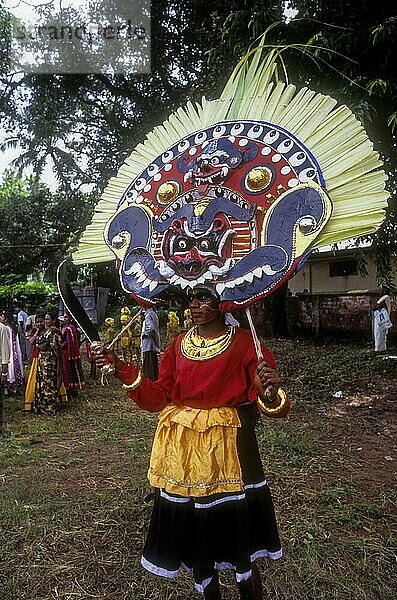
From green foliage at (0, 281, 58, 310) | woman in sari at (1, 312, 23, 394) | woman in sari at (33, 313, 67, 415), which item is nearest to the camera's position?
woman in sari at (33, 313, 67, 415)

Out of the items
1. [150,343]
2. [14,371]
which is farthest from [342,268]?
[14,371]

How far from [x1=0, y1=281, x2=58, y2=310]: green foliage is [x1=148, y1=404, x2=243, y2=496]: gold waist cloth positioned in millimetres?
13537

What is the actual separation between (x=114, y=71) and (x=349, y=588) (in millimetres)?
10959

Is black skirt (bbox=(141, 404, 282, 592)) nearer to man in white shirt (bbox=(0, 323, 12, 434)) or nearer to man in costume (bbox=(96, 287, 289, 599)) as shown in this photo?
man in costume (bbox=(96, 287, 289, 599))

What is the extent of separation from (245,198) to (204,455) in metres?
1.09

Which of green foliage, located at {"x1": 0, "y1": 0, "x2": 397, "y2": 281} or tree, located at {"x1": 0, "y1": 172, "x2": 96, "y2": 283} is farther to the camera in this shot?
tree, located at {"x1": 0, "y1": 172, "x2": 96, "y2": 283}

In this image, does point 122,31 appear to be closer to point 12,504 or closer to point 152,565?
point 12,504

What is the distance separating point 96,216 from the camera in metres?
2.54

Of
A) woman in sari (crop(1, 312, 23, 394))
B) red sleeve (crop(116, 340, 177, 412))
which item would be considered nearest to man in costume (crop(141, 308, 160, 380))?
woman in sari (crop(1, 312, 23, 394))

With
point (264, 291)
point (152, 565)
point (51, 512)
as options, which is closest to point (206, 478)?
point (152, 565)

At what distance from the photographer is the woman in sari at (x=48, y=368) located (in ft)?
24.3

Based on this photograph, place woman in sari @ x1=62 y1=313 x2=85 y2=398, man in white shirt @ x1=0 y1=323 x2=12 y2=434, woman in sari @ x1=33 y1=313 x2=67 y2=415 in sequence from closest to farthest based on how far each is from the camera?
man in white shirt @ x1=0 y1=323 x2=12 y2=434, woman in sari @ x1=33 y1=313 x2=67 y2=415, woman in sari @ x1=62 y1=313 x2=85 y2=398

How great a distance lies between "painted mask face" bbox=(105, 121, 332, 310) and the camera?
6.32 ft

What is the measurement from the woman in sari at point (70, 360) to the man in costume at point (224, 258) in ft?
20.0
